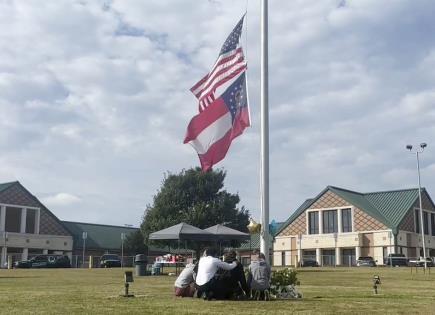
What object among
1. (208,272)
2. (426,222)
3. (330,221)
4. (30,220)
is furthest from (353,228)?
(208,272)

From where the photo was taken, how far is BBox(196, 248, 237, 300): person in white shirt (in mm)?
14633

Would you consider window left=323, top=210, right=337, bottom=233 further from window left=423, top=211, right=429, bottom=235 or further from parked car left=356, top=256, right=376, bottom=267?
window left=423, top=211, right=429, bottom=235

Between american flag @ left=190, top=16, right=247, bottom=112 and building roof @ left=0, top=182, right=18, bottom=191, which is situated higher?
building roof @ left=0, top=182, right=18, bottom=191

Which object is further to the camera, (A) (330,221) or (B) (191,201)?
(A) (330,221)

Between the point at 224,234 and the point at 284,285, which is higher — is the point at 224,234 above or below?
above

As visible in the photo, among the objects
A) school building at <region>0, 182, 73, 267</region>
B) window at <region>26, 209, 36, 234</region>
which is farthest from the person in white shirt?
window at <region>26, 209, 36, 234</region>

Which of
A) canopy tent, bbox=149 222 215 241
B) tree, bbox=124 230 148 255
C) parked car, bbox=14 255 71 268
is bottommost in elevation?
parked car, bbox=14 255 71 268

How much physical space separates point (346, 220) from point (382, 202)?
18.4ft

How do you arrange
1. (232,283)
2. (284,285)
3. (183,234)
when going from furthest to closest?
(183,234) → (284,285) → (232,283)

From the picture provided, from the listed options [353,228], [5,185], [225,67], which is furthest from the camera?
[353,228]

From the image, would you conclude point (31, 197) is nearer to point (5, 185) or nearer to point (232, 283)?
point (5, 185)

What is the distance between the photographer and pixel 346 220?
75.8 m

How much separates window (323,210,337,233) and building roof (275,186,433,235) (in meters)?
2.28

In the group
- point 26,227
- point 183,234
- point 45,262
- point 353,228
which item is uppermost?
point 353,228
